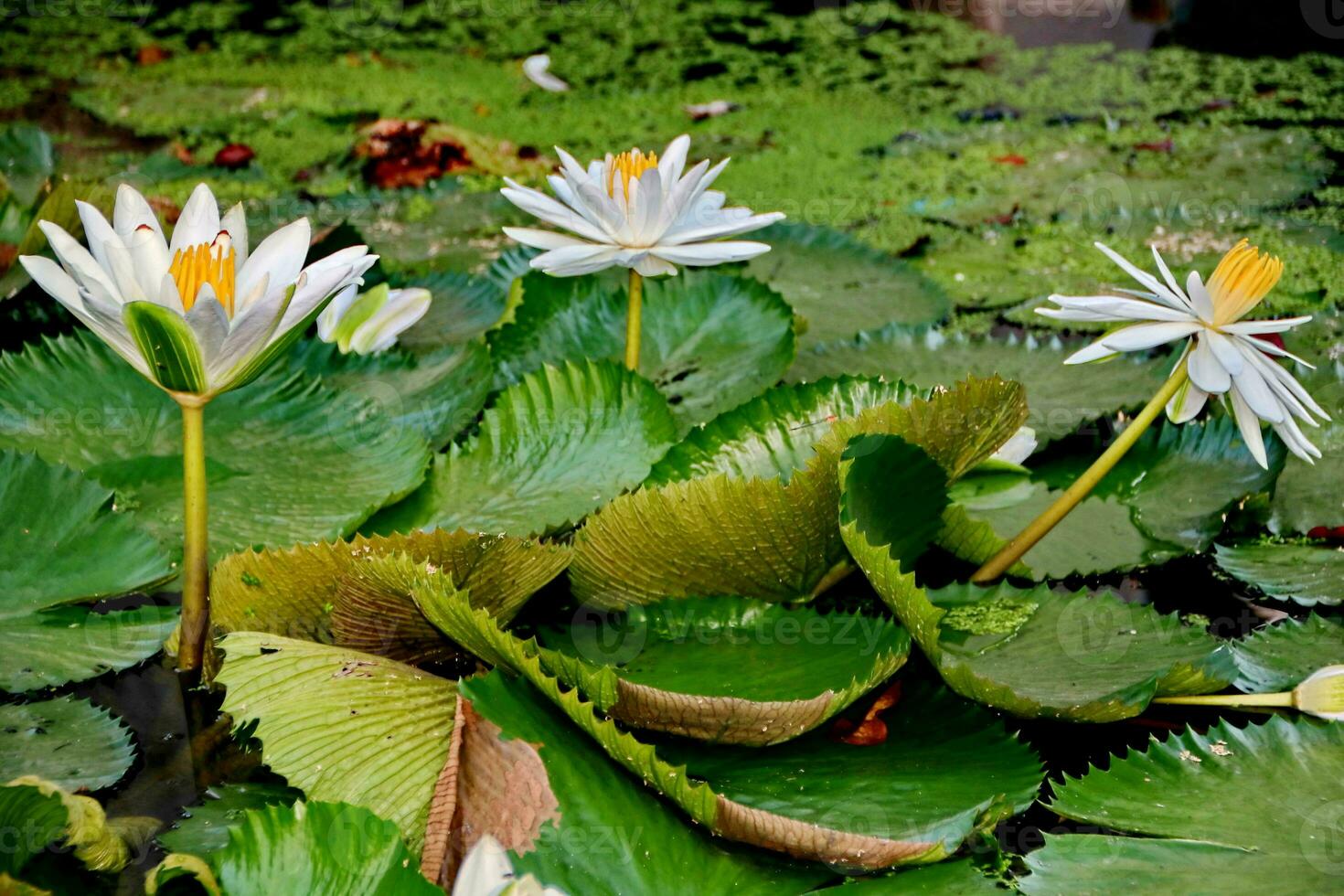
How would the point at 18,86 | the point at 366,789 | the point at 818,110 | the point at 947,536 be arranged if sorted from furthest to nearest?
the point at 18,86, the point at 818,110, the point at 947,536, the point at 366,789

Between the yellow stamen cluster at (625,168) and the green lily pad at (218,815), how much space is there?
72 cm

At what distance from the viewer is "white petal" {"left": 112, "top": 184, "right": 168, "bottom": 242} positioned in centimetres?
113

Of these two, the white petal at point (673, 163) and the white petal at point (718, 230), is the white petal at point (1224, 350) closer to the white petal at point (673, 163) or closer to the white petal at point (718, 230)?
the white petal at point (718, 230)

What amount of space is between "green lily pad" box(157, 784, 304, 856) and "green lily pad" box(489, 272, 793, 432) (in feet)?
2.20

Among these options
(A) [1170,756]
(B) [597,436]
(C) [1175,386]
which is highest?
(C) [1175,386]

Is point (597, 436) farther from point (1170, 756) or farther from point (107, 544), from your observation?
point (1170, 756)

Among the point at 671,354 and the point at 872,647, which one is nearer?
the point at 872,647

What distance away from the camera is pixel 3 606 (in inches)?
48.9

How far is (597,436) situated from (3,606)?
653mm

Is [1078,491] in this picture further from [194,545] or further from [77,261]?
[77,261]

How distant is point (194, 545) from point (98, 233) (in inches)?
12.1

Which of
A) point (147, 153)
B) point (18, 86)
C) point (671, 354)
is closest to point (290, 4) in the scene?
point (18, 86)

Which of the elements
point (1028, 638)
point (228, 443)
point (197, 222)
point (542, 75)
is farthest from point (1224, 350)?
point (542, 75)

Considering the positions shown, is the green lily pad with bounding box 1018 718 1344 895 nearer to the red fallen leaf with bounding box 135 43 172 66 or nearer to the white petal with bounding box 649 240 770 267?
the white petal with bounding box 649 240 770 267
